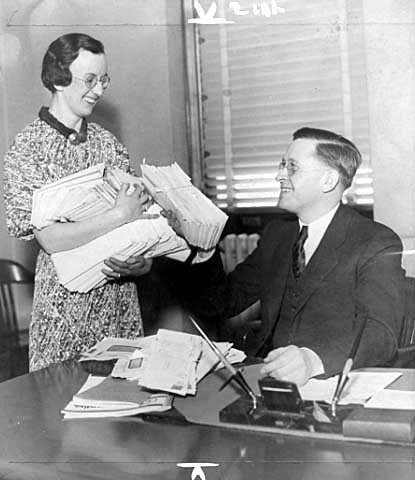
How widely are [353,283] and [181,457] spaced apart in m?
0.73

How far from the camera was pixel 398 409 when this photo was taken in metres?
1.13

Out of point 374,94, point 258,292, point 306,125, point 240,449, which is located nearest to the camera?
point 240,449

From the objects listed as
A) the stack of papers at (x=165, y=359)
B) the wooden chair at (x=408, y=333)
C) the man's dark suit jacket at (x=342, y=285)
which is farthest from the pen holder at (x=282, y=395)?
the wooden chair at (x=408, y=333)

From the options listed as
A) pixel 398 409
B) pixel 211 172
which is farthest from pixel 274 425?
pixel 211 172

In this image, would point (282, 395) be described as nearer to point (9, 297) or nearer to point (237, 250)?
point (237, 250)

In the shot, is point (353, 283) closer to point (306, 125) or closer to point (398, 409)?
point (306, 125)

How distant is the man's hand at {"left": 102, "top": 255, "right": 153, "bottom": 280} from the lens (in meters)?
1.74

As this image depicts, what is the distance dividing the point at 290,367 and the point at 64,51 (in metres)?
0.95

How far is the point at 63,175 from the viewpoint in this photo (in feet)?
5.54

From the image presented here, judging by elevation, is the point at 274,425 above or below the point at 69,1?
below

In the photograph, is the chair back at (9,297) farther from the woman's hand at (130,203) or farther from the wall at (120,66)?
the woman's hand at (130,203)

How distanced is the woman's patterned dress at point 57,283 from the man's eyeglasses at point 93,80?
0.10 meters

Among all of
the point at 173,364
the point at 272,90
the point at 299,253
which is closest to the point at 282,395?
the point at 173,364

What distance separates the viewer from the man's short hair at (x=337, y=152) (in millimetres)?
1727
